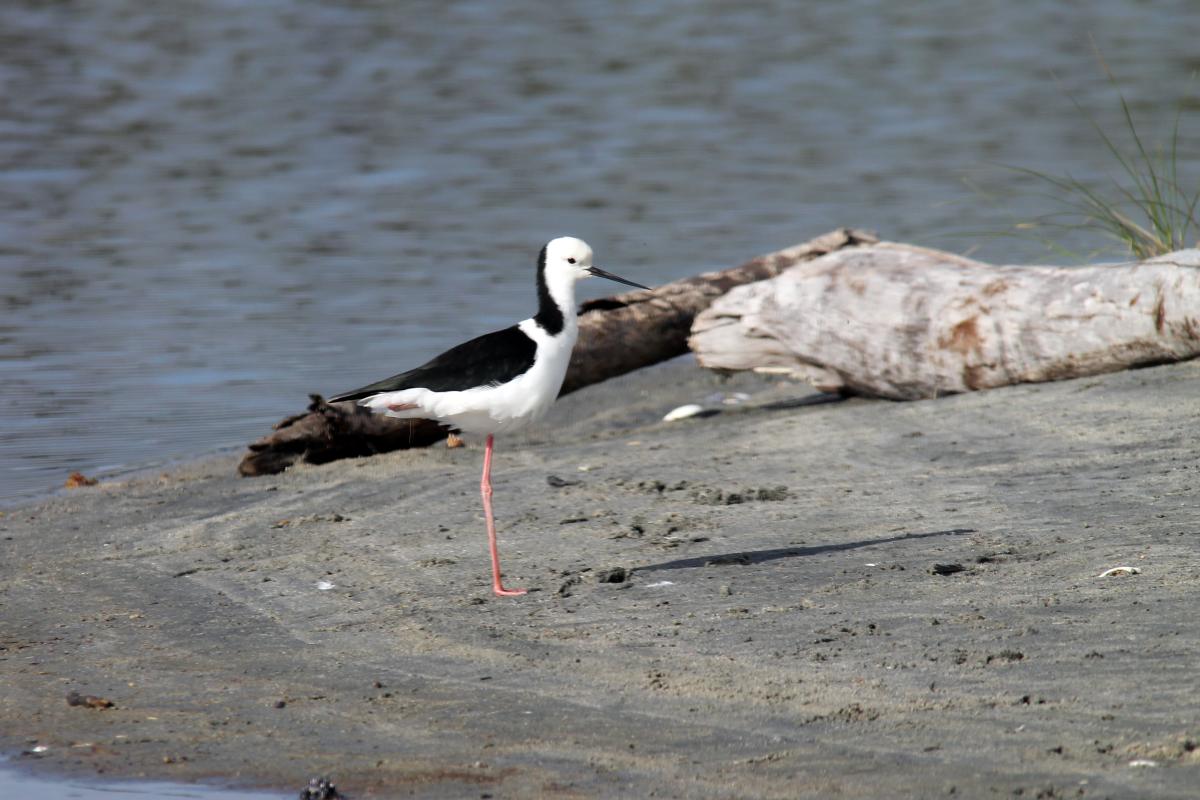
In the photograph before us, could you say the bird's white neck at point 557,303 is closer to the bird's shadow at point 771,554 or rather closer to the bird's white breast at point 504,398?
the bird's white breast at point 504,398

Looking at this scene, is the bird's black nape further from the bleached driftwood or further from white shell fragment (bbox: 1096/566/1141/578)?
the bleached driftwood

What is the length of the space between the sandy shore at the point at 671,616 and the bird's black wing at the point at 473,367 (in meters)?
0.73

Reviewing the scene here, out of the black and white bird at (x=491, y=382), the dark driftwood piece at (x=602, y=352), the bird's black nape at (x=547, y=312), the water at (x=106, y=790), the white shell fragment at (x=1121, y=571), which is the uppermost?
the bird's black nape at (x=547, y=312)

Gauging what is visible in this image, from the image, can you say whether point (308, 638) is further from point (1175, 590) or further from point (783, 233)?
point (783, 233)

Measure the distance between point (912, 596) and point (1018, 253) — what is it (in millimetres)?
8532

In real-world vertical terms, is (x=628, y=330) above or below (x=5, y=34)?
below

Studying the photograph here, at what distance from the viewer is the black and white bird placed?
20.5ft

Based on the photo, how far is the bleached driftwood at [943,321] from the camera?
8.05m

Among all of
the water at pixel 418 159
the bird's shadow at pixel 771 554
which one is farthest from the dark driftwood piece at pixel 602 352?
the bird's shadow at pixel 771 554

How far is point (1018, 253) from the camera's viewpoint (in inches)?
535

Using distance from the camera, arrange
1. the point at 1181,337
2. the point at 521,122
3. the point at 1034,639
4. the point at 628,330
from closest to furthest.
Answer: the point at 1034,639, the point at 1181,337, the point at 628,330, the point at 521,122

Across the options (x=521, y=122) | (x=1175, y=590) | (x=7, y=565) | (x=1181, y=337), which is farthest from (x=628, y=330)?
(x=521, y=122)

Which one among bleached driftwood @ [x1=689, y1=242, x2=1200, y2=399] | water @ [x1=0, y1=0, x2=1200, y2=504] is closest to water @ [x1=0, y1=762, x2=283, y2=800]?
water @ [x1=0, y1=0, x2=1200, y2=504]

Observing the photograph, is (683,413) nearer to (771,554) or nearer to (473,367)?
(771,554)
